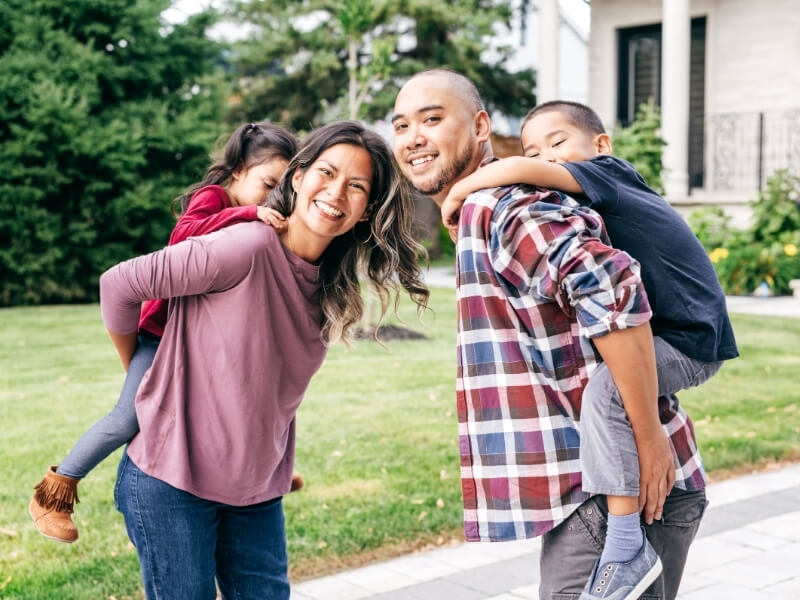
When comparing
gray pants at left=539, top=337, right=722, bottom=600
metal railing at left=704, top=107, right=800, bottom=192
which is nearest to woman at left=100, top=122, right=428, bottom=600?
gray pants at left=539, top=337, right=722, bottom=600

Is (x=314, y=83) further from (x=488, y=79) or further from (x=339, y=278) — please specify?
(x=339, y=278)

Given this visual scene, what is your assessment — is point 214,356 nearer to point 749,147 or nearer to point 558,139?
point 558,139

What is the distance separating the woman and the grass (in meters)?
1.56

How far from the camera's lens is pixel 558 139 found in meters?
2.60

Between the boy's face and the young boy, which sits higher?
the boy's face

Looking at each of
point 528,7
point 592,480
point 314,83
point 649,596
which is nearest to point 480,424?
point 592,480

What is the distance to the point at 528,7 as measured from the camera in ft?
77.0

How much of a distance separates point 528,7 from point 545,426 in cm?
2268

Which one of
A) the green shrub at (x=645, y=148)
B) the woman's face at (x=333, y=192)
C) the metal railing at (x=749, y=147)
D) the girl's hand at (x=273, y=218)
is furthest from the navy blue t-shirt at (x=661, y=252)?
the metal railing at (x=749, y=147)

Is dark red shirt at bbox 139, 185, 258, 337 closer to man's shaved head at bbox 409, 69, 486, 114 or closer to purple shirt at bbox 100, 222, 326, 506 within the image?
purple shirt at bbox 100, 222, 326, 506

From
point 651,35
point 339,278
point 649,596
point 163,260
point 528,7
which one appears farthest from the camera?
point 528,7

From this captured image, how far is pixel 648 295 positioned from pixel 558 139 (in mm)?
563

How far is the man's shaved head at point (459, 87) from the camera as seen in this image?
7.94 feet

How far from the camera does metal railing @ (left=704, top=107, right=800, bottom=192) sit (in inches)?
652
